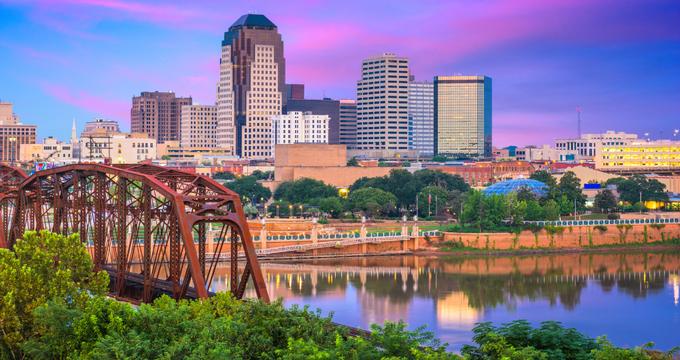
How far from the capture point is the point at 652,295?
82375mm

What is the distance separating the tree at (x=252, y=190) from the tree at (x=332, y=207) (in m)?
17.9

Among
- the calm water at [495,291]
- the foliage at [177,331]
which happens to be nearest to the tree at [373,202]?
the calm water at [495,291]

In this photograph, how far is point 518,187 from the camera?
14150 centimetres

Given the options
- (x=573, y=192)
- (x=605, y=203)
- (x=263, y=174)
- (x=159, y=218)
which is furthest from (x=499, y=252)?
(x=263, y=174)

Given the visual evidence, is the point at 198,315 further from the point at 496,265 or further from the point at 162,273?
the point at 496,265

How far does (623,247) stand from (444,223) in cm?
→ 2119

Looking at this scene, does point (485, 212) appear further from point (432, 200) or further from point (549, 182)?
point (549, 182)

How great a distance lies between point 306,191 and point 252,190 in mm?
8300

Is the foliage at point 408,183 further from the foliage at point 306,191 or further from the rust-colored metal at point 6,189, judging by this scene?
the rust-colored metal at point 6,189

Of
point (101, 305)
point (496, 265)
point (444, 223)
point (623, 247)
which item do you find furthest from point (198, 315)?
point (444, 223)

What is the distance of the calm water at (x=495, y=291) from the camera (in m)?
69.4

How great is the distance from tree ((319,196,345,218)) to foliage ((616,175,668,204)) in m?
37.4

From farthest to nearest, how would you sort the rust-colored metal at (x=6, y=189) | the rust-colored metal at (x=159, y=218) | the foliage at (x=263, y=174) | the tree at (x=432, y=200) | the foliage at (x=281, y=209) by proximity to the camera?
the foliage at (x=263, y=174), the tree at (x=432, y=200), the foliage at (x=281, y=209), the rust-colored metal at (x=6, y=189), the rust-colored metal at (x=159, y=218)

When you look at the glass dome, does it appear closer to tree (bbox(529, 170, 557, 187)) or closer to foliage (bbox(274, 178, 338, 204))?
tree (bbox(529, 170, 557, 187))
